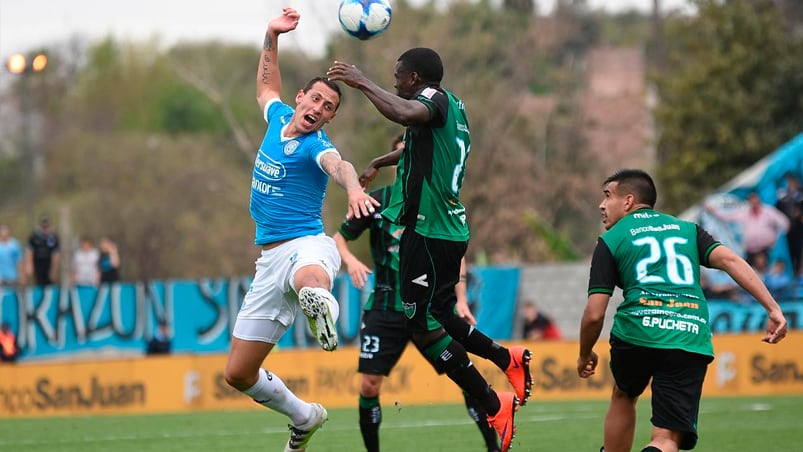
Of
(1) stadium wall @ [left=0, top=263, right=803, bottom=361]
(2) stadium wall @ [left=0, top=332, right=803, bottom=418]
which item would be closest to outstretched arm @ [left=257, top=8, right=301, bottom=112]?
(2) stadium wall @ [left=0, top=332, right=803, bottom=418]

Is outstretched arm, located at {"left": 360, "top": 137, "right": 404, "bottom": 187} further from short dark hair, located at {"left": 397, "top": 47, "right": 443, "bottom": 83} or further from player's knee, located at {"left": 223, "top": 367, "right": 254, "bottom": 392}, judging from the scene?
player's knee, located at {"left": 223, "top": 367, "right": 254, "bottom": 392}

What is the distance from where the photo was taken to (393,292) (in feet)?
32.7

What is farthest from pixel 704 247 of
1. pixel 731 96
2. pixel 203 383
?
pixel 731 96

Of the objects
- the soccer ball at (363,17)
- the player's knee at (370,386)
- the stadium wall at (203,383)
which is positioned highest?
the soccer ball at (363,17)

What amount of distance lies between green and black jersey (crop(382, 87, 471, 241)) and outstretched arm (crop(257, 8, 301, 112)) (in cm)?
150

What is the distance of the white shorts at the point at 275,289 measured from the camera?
8.38 meters

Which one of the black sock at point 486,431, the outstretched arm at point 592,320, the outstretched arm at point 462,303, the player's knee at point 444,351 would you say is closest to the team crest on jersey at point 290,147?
the player's knee at point 444,351

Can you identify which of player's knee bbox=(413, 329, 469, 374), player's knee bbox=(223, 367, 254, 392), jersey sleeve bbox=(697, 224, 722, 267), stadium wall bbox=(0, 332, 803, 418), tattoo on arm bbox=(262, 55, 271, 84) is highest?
tattoo on arm bbox=(262, 55, 271, 84)

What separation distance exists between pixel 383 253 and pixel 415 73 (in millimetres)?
2312

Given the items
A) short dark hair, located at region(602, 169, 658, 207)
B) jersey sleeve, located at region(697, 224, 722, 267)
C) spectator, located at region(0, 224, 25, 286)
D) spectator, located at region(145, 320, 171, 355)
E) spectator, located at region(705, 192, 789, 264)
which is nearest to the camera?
jersey sleeve, located at region(697, 224, 722, 267)

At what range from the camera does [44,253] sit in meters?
23.9

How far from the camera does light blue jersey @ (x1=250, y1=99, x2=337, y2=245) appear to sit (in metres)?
8.45

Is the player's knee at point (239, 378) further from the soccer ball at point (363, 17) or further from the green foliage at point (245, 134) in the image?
the green foliage at point (245, 134)

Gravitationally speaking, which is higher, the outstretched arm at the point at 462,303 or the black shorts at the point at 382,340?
the outstretched arm at the point at 462,303
